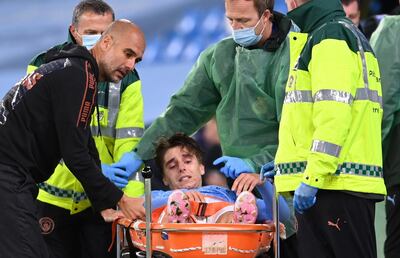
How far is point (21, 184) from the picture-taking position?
5.00m

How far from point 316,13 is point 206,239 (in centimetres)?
104

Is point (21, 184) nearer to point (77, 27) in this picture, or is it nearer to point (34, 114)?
point (34, 114)

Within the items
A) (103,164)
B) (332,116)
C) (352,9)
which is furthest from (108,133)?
(352,9)

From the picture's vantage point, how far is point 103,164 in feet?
19.4

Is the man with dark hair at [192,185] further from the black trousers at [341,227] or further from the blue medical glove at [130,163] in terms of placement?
the black trousers at [341,227]

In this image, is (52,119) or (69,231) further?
(69,231)

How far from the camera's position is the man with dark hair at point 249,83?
564 centimetres

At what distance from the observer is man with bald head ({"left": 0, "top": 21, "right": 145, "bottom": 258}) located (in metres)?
4.93

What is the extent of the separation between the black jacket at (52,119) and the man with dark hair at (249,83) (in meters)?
0.80

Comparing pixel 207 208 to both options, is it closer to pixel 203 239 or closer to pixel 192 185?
pixel 192 185

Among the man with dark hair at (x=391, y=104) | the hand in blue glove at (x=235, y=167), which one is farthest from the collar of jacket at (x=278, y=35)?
the man with dark hair at (x=391, y=104)

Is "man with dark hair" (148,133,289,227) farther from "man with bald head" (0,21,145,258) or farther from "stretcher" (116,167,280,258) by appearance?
"man with bald head" (0,21,145,258)

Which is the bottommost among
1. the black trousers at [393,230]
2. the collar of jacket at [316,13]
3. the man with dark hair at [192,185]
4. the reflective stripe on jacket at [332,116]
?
the black trousers at [393,230]

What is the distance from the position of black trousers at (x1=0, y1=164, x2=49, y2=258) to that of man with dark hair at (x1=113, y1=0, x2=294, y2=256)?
94 centimetres
